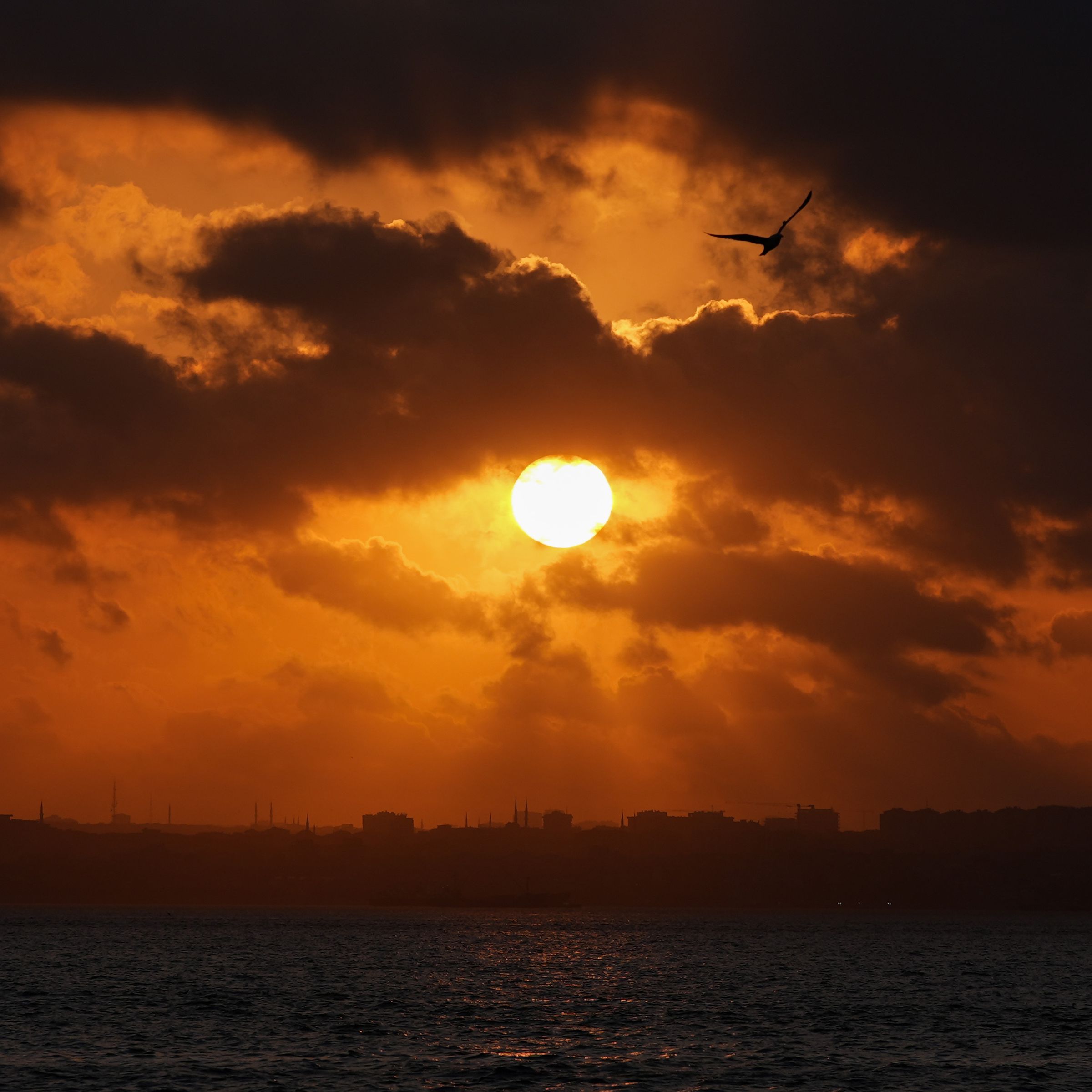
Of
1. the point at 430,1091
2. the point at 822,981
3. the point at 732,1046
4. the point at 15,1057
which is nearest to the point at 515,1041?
the point at 732,1046

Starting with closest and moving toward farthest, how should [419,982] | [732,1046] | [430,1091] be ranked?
1. [430,1091]
2. [732,1046]
3. [419,982]

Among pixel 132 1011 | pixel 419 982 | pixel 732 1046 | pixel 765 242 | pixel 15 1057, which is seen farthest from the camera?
pixel 419 982

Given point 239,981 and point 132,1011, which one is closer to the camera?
point 132,1011

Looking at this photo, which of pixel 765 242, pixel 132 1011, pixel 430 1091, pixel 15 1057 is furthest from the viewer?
pixel 132 1011

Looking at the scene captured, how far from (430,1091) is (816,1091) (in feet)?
80.5

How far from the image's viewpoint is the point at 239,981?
606 feet

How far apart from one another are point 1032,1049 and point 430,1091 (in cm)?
5257

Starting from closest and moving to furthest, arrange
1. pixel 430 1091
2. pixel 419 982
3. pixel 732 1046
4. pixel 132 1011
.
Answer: pixel 430 1091 < pixel 732 1046 < pixel 132 1011 < pixel 419 982

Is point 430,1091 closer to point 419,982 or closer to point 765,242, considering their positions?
point 765,242

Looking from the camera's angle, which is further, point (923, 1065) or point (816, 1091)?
point (923, 1065)

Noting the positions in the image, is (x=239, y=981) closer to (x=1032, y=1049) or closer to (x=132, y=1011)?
(x=132, y=1011)

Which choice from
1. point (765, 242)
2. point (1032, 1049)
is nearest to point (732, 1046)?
point (1032, 1049)

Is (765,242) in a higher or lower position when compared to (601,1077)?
higher

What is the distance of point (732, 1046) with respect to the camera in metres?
116
